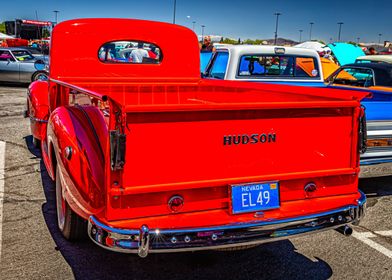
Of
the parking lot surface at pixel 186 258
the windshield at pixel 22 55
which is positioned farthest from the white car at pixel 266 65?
the windshield at pixel 22 55

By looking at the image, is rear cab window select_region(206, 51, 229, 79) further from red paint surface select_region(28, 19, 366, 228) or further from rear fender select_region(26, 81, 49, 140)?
red paint surface select_region(28, 19, 366, 228)

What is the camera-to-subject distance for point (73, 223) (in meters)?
3.52

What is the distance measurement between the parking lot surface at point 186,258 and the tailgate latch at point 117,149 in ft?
3.62

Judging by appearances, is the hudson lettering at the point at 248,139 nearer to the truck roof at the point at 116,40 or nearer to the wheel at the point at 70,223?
the wheel at the point at 70,223

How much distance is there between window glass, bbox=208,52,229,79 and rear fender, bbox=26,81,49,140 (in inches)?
117

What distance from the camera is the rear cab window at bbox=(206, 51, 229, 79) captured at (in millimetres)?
7633

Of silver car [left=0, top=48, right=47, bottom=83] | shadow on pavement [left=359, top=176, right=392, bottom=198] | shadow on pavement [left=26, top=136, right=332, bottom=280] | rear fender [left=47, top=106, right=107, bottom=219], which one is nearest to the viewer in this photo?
rear fender [left=47, top=106, right=107, bottom=219]

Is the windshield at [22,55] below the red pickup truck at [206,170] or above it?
above

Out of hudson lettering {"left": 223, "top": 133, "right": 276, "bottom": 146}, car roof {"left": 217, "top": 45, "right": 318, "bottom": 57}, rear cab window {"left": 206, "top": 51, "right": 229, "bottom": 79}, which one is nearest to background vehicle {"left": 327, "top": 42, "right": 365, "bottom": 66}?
car roof {"left": 217, "top": 45, "right": 318, "bottom": 57}

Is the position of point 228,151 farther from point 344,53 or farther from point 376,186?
point 344,53

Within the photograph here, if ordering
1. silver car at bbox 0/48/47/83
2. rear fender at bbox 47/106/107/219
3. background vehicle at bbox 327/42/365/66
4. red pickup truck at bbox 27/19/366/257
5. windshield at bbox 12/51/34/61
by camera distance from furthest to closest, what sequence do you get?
background vehicle at bbox 327/42/365/66 < windshield at bbox 12/51/34/61 < silver car at bbox 0/48/47/83 < rear fender at bbox 47/106/107/219 < red pickup truck at bbox 27/19/366/257

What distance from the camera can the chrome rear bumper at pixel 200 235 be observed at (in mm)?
2572

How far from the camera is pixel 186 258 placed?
352 cm

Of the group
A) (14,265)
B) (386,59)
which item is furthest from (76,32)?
(386,59)
